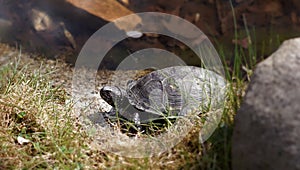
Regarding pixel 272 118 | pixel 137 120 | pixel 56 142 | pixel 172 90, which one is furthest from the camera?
pixel 172 90

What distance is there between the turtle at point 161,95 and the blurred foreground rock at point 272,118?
0.84 metres

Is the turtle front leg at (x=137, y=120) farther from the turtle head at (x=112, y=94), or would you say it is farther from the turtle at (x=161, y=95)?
the turtle head at (x=112, y=94)

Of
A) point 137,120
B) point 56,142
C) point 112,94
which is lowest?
point 56,142

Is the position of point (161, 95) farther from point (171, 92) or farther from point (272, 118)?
point (272, 118)

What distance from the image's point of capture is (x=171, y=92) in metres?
2.82

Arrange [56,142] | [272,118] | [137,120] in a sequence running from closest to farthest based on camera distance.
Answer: [272,118], [56,142], [137,120]

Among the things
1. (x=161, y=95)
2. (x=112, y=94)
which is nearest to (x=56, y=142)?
(x=112, y=94)

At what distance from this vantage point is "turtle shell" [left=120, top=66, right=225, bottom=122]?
2723 mm

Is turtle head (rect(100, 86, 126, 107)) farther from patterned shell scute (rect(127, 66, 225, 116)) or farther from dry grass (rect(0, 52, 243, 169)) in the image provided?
dry grass (rect(0, 52, 243, 169))

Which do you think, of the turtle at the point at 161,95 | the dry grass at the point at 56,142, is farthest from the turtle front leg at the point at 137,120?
the dry grass at the point at 56,142

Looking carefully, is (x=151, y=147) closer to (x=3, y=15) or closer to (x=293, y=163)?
(x=293, y=163)

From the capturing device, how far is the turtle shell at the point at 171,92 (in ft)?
8.93

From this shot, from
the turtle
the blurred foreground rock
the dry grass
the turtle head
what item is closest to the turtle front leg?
the turtle

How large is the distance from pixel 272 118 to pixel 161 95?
3.83ft
